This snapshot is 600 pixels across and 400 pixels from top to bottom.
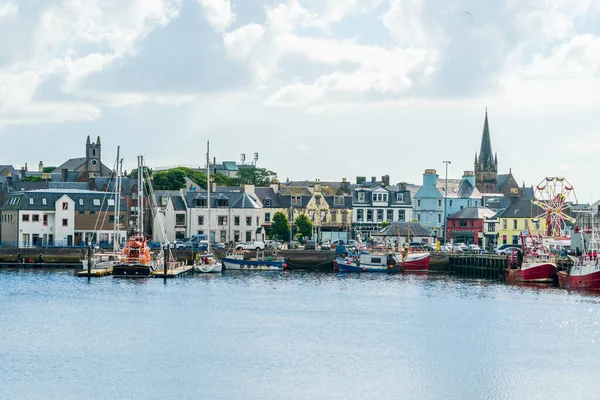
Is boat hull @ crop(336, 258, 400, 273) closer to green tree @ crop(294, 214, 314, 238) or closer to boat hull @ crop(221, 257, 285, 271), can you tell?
boat hull @ crop(221, 257, 285, 271)

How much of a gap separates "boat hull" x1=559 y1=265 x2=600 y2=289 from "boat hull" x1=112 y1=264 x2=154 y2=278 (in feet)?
114

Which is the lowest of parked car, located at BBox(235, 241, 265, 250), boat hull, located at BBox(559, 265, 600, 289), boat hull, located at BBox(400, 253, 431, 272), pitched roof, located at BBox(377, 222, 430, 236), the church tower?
boat hull, located at BBox(559, 265, 600, 289)

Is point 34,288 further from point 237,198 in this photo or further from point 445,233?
point 445,233

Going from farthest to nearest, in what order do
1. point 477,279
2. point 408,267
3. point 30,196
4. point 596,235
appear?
1. point 30,196
2. point 408,267
3. point 477,279
4. point 596,235

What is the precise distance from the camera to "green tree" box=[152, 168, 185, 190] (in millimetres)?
172475

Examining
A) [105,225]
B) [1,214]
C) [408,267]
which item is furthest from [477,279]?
[1,214]

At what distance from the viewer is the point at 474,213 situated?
14650 cm

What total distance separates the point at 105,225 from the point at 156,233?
6110mm

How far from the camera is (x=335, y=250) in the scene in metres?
125

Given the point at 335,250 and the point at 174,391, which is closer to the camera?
the point at 174,391

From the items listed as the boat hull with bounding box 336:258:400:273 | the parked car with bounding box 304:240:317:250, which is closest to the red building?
the parked car with bounding box 304:240:317:250

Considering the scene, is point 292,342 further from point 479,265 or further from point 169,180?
point 169,180

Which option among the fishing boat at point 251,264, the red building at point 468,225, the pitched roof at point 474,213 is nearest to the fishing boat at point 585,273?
the fishing boat at point 251,264

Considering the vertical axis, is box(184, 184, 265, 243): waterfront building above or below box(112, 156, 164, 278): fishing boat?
above
